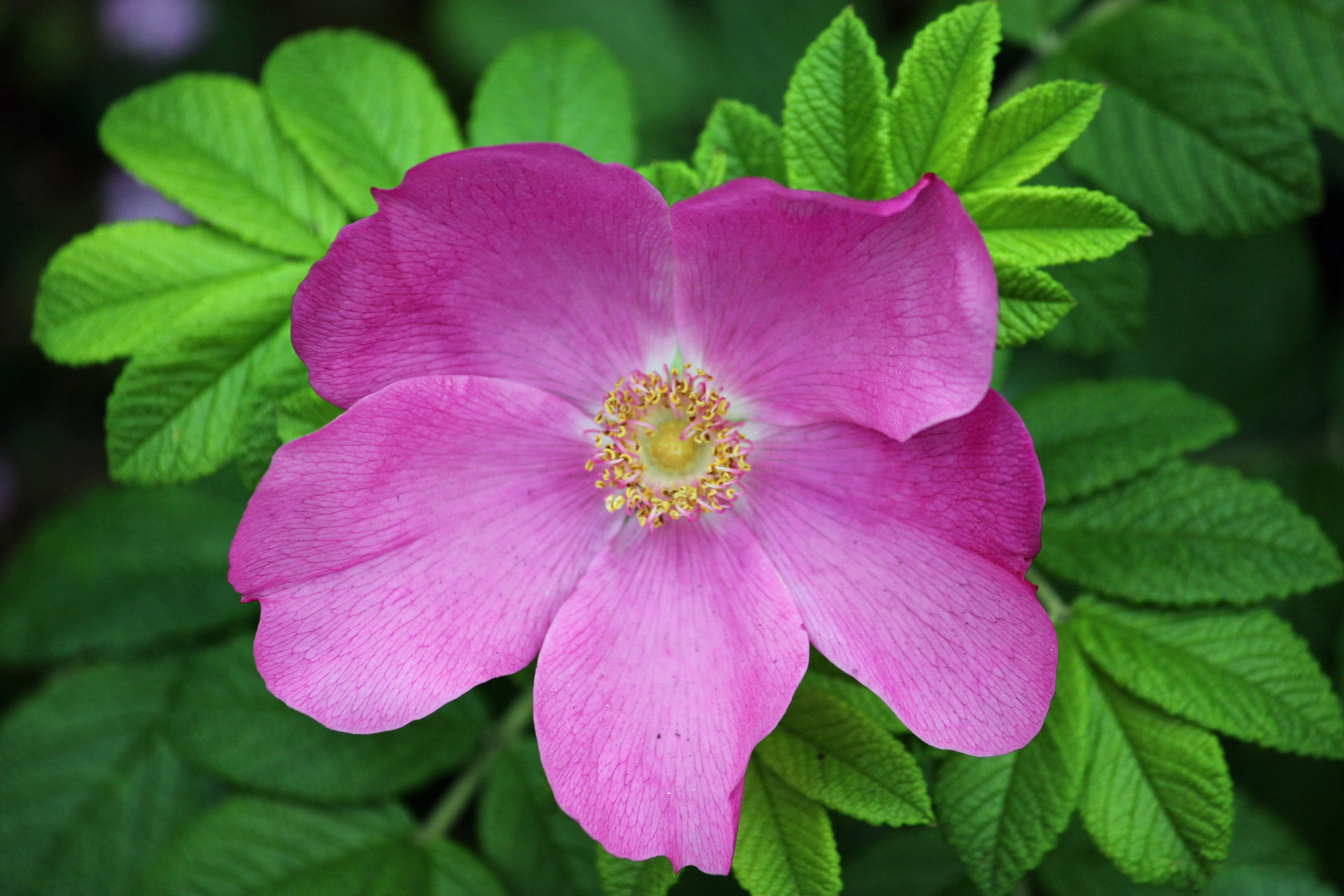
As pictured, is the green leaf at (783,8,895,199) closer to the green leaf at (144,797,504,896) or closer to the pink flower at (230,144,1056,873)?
the pink flower at (230,144,1056,873)

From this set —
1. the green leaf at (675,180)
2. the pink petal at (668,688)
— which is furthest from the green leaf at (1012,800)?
the green leaf at (675,180)

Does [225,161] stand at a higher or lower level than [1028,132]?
lower

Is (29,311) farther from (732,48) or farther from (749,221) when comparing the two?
(749,221)

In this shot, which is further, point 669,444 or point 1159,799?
point 669,444

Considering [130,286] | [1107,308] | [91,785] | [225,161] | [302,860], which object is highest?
[225,161]

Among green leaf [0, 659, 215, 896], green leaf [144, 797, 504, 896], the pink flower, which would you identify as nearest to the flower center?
the pink flower

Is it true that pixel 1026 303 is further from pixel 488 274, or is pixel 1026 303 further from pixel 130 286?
pixel 130 286

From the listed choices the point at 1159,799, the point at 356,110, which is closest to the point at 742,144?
the point at 356,110
